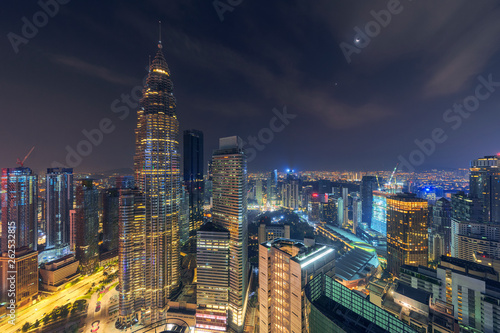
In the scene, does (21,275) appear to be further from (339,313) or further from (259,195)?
(259,195)

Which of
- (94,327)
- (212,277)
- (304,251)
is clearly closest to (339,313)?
(304,251)

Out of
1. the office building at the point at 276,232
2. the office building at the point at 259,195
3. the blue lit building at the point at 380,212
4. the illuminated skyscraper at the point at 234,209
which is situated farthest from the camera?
the office building at the point at 259,195

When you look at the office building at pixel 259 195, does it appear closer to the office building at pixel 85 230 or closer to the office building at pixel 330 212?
the office building at pixel 330 212

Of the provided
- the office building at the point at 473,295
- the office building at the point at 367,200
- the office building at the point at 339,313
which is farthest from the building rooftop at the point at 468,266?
the office building at the point at 367,200

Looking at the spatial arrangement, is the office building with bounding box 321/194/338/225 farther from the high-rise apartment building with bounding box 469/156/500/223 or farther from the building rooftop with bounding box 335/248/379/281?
the high-rise apartment building with bounding box 469/156/500/223

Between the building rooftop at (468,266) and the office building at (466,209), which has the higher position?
the office building at (466,209)

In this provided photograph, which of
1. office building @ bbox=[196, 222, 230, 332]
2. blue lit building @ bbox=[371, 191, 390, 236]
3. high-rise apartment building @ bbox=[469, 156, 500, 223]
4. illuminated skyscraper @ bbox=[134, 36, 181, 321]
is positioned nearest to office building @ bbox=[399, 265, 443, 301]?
office building @ bbox=[196, 222, 230, 332]
